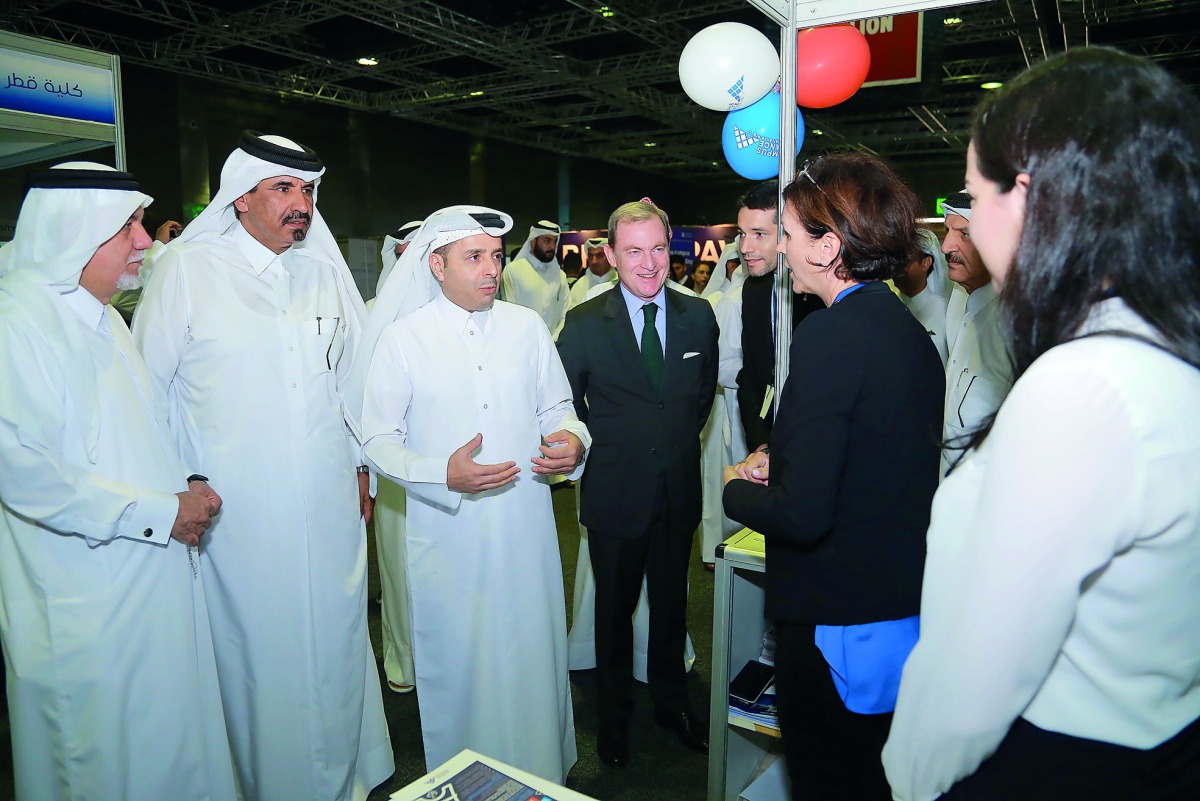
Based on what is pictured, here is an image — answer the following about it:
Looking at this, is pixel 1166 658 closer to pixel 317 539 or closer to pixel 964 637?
pixel 964 637

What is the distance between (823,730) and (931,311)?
3013 mm

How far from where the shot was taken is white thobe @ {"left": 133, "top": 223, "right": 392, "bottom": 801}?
2316 mm

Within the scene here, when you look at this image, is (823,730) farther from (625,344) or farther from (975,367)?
(625,344)

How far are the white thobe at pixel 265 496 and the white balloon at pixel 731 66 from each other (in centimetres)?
164

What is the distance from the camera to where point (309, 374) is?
2432 millimetres

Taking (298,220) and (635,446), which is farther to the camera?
(635,446)

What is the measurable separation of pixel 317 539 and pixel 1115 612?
214cm

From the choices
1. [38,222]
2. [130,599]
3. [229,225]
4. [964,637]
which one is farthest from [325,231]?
[964,637]

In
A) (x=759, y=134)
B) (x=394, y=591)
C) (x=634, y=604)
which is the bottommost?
(x=394, y=591)

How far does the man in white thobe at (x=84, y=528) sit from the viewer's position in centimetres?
182

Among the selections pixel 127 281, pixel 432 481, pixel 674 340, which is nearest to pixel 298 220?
pixel 127 281

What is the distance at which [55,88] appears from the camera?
3266 millimetres

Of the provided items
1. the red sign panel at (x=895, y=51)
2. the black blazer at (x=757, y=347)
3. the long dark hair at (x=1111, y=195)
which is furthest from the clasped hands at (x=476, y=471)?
the red sign panel at (x=895, y=51)

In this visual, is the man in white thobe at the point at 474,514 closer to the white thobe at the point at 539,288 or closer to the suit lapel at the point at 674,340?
the suit lapel at the point at 674,340
